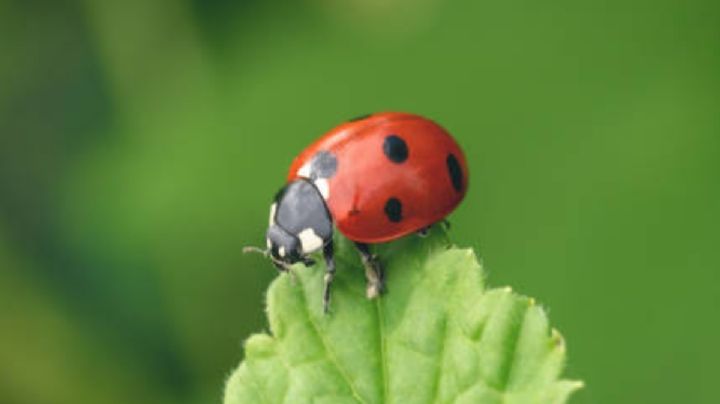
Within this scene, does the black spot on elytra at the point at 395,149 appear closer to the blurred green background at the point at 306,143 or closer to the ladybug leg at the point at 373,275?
the ladybug leg at the point at 373,275

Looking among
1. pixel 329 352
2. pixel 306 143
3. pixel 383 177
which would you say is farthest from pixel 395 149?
pixel 306 143

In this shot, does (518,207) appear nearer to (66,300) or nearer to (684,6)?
(684,6)

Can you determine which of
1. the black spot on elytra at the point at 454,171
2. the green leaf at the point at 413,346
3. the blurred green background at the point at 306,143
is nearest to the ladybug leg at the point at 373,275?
the green leaf at the point at 413,346

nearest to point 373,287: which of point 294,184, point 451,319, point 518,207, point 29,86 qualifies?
point 451,319

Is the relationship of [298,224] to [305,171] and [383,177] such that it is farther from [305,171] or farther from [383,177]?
[383,177]

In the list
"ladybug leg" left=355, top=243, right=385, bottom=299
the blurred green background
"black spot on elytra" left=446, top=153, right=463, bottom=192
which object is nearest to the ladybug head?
"ladybug leg" left=355, top=243, right=385, bottom=299
